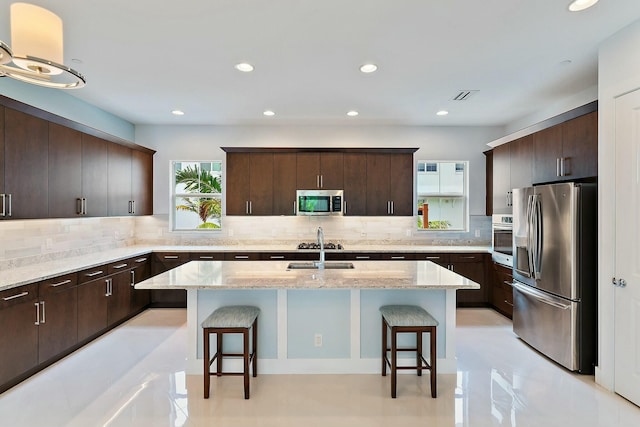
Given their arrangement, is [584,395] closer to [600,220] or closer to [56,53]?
[600,220]

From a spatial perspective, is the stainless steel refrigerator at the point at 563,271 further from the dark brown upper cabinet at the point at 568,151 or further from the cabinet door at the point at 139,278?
the cabinet door at the point at 139,278

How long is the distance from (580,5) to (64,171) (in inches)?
193

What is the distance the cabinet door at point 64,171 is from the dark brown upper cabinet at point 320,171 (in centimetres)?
285

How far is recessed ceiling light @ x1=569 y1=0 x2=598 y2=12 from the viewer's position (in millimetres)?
2215

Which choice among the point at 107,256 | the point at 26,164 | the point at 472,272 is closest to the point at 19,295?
the point at 26,164

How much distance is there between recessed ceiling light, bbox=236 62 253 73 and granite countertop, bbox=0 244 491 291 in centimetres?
252

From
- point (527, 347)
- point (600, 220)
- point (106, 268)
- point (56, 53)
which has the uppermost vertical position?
point (56, 53)

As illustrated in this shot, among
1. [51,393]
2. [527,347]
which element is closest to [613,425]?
[527,347]

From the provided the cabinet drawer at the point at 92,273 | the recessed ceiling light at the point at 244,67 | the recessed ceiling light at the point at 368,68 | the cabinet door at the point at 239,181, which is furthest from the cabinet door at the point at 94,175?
the recessed ceiling light at the point at 368,68

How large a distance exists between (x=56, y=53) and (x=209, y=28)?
52.6 inches

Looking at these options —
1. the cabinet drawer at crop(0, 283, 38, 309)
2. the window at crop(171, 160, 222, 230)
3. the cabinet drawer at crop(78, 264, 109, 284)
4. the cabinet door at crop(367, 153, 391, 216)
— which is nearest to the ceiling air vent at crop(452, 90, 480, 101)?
the cabinet door at crop(367, 153, 391, 216)

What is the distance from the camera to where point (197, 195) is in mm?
5555

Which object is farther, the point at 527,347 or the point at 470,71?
the point at 527,347

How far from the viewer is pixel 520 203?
368cm
